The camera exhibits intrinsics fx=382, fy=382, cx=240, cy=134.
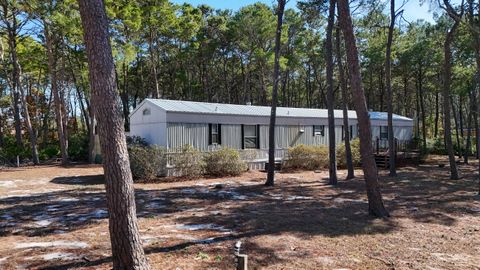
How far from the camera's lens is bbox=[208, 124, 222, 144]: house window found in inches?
656

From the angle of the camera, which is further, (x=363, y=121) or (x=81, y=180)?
(x=81, y=180)

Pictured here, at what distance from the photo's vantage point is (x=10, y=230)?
260 inches

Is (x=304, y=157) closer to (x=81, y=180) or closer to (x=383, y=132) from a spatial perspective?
(x=383, y=132)

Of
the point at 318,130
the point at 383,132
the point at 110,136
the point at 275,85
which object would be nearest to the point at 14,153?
the point at 318,130

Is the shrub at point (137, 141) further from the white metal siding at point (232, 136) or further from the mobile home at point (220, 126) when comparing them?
the white metal siding at point (232, 136)

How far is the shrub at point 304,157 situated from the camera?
59.3 feet

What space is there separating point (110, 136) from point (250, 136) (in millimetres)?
14308

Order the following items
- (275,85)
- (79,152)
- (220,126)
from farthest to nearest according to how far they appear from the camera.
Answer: (79,152) → (220,126) → (275,85)

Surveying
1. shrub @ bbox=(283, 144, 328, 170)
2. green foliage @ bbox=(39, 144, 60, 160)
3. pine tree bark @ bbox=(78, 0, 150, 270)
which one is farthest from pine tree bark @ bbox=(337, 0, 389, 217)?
Result: green foliage @ bbox=(39, 144, 60, 160)

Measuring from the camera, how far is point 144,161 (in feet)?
46.3

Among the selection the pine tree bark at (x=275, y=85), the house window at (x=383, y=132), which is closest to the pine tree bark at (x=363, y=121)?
the pine tree bark at (x=275, y=85)

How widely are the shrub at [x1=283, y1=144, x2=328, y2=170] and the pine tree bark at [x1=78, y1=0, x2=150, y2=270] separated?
47.7 feet

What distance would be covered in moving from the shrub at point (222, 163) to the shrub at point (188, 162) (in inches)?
14.8

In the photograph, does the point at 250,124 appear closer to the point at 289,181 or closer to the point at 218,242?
the point at 289,181
